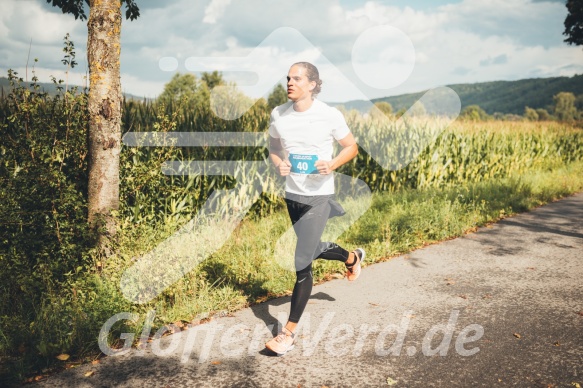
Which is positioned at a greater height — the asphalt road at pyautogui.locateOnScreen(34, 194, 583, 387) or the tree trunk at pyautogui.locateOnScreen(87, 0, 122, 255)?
the tree trunk at pyautogui.locateOnScreen(87, 0, 122, 255)

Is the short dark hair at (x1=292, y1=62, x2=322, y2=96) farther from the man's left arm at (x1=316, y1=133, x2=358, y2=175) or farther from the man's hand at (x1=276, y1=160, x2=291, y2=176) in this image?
the man's hand at (x1=276, y1=160, x2=291, y2=176)

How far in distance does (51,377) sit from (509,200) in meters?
9.75

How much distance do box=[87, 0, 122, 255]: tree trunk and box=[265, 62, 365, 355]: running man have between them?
6.61 feet

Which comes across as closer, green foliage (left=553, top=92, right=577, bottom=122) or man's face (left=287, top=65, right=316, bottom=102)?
man's face (left=287, top=65, right=316, bottom=102)

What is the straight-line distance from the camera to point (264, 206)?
8766mm

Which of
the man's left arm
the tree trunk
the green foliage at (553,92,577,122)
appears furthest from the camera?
the green foliage at (553,92,577,122)

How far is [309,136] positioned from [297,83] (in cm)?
43

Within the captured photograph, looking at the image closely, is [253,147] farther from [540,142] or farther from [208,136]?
[540,142]

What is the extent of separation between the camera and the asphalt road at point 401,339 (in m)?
3.03

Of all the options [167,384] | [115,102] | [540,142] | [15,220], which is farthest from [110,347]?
[540,142]

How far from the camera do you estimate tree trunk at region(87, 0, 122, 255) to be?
446 centimetres

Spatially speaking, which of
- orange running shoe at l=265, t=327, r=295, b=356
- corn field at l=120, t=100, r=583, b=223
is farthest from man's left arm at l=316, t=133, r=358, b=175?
corn field at l=120, t=100, r=583, b=223

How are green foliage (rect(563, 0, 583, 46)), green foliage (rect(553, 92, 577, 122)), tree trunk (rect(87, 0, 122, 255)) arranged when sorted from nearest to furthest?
tree trunk (rect(87, 0, 122, 255)) < green foliage (rect(563, 0, 583, 46)) < green foliage (rect(553, 92, 577, 122))

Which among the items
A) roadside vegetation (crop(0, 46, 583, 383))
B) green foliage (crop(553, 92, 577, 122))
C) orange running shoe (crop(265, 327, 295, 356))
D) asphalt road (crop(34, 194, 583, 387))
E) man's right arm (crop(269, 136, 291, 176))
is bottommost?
asphalt road (crop(34, 194, 583, 387))
